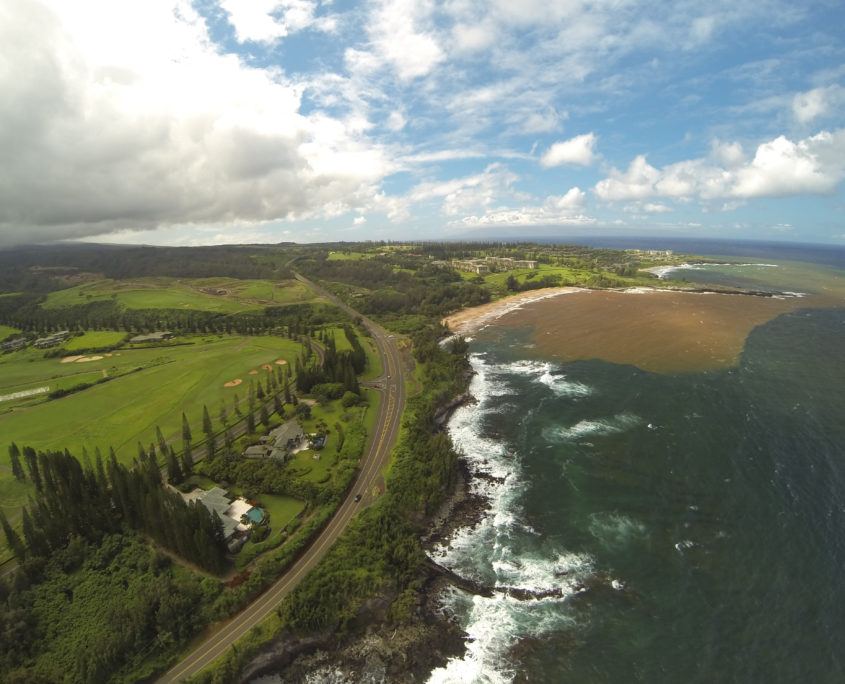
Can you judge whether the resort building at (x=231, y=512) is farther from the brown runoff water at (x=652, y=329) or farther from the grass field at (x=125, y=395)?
the brown runoff water at (x=652, y=329)

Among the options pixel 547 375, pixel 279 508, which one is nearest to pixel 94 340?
pixel 279 508

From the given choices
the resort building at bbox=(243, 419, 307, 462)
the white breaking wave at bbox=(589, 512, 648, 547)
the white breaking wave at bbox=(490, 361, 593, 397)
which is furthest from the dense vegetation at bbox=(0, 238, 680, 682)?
the white breaking wave at bbox=(490, 361, 593, 397)

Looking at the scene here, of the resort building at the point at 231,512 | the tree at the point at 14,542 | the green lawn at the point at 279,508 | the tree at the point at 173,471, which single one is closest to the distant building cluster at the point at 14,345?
the tree at the point at 173,471

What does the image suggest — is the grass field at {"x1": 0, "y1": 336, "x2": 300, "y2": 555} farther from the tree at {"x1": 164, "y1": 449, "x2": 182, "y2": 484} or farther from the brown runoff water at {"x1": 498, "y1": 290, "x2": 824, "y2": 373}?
the brown runoff water at {"x1": 498, "y1": 290, "x2": 824, "y2": 373}

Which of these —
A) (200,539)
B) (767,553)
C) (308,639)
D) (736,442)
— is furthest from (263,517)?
(736,442)

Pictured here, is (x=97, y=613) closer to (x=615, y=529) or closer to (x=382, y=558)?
(x=382, y=558)

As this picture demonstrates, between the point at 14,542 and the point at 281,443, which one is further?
the point at 281,443
